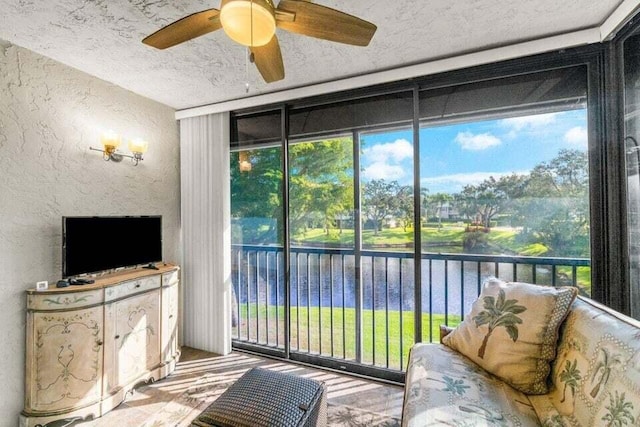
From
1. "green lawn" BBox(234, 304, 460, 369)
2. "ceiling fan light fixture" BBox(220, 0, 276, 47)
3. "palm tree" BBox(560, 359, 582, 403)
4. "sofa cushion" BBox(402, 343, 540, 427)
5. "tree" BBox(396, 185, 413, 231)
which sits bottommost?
"green lawn" BBox(234, 304, 460, 369)

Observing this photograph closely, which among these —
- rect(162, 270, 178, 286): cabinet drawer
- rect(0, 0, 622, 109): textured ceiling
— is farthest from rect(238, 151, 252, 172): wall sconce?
rect(162, 270, 178, 286): cabinet drawer

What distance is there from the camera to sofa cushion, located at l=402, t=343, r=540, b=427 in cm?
113

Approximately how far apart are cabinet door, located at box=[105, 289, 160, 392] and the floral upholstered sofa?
205 centimetres

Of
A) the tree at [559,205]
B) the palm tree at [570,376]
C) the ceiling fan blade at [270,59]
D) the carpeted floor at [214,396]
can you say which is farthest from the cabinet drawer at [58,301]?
the tree at [559,205]

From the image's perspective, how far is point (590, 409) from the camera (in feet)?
3.55

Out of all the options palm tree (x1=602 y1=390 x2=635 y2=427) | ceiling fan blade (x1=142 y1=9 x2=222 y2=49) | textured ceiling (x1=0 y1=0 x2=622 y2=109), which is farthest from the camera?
textured ceiling (x1=0 y1=0 x2=622 y2=109)

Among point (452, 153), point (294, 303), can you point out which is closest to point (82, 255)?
point (294, 303)

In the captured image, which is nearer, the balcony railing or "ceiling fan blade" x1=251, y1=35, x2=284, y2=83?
"ceiling fan blade" x1=251, y1=35, x2=284, y2=83

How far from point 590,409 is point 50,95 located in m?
3.55

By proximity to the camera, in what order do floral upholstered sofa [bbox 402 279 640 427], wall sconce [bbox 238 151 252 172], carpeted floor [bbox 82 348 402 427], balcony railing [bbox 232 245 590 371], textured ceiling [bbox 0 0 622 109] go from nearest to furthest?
floral upholstered sofa [bbox 402 279 640 427] → textured ceiling [bbox 0 0 622 109] → carpeted floor [bbox 82 348 402 427] → balcony railing [bbox 232 245 590 371] → wall sconce [bbox 238 151 252 172]

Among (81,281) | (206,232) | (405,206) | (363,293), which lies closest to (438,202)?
(405,206)

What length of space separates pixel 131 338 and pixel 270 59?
2.26 metres

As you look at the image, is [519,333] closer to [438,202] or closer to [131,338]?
[438,202]

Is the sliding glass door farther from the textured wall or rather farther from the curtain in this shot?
the textured wall
